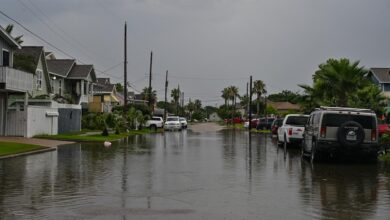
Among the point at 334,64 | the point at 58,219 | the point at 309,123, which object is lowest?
the point at 58,219

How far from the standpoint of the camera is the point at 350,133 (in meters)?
20.3

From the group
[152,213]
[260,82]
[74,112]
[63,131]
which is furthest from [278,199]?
[260,82]

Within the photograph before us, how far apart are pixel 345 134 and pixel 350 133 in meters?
0.17

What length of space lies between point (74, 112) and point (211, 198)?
1493 inches

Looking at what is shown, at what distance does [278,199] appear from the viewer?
12195mm

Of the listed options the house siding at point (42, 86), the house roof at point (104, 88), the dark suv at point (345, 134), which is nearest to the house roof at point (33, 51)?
the house siding at point (42, 86)

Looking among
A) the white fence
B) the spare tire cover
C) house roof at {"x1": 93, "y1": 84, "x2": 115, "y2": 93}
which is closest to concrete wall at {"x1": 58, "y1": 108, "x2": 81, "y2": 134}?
the white fence

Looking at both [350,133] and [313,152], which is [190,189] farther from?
[313,152]

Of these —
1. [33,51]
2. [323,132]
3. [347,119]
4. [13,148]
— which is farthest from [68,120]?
[347,119]

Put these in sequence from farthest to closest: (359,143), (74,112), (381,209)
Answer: (74,112) → (359,143) → (381,209)

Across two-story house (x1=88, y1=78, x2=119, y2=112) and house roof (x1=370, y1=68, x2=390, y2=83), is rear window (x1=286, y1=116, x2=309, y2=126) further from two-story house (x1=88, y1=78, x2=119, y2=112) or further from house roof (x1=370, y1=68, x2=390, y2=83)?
two-story house (x1=88, y1=78, x2=119, y2=112)

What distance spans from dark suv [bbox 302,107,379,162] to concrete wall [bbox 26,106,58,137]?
73.4ft

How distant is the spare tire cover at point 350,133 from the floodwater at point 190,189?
883 millimetres

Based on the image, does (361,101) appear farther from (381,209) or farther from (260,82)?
(260,82)
